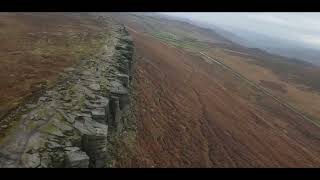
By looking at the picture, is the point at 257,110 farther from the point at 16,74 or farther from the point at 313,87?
the point at 313,87

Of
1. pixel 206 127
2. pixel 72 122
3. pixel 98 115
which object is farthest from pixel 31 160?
pixel 206 127

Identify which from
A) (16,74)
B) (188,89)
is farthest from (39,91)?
(188,89)

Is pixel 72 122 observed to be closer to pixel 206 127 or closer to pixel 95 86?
pixel 95 86

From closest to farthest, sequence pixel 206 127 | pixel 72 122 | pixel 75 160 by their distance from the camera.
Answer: pixel 75 160, pixel 72 122, pixel 206 127

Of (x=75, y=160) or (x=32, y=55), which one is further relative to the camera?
(x=32, y=55)

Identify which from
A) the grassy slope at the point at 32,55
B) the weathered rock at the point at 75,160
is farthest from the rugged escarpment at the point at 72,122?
the grassy slope at the point at 32,55
